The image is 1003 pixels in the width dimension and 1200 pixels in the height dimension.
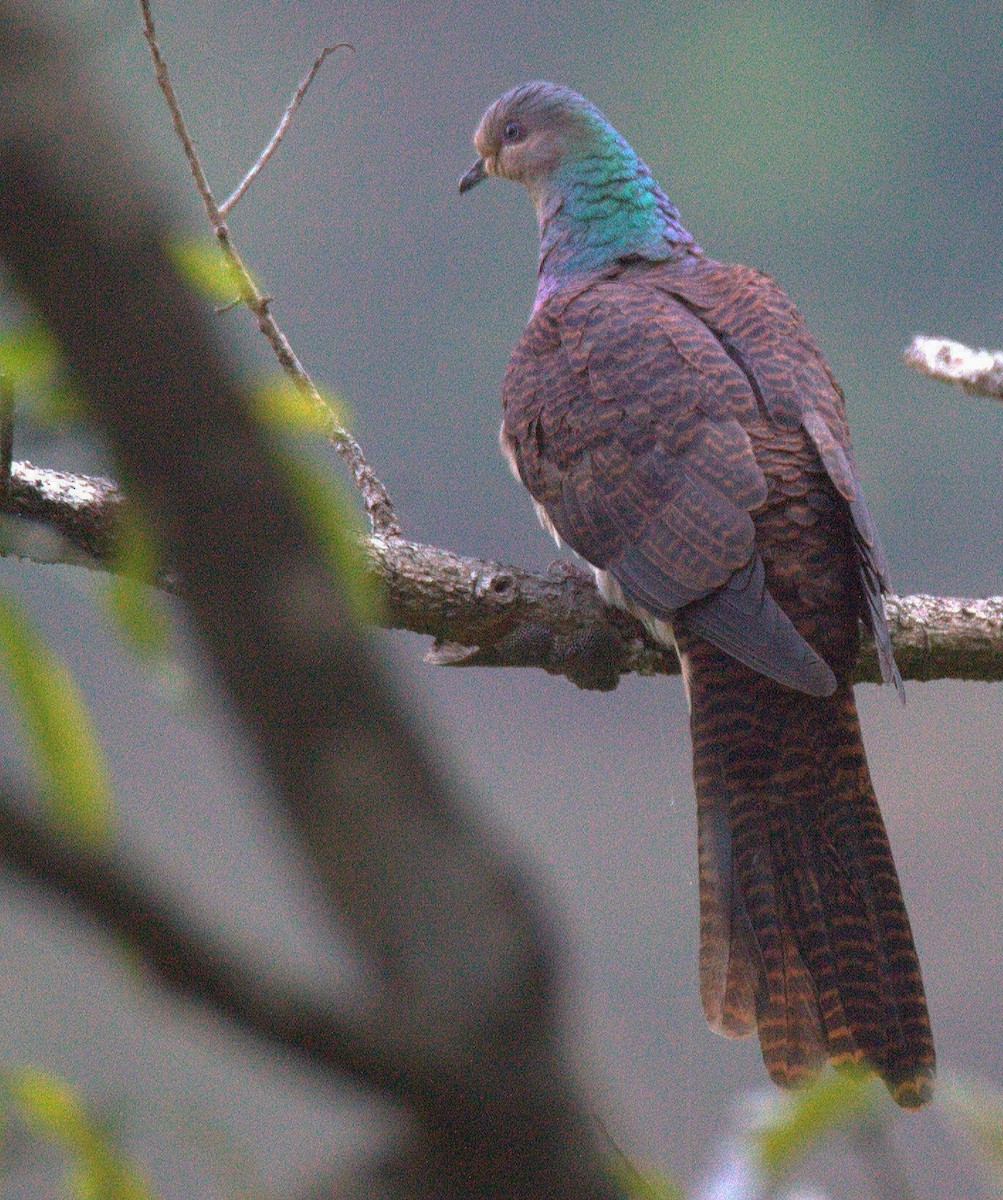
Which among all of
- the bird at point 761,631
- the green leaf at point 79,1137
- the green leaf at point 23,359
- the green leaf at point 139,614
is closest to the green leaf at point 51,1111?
the green leaf at point 79,1137

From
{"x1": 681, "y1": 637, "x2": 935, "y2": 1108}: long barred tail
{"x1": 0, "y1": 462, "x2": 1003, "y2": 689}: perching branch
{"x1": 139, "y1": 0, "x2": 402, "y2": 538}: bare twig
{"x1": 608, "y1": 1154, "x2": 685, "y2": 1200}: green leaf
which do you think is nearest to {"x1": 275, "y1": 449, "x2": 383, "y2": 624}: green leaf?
{"x1": 608, "y1": 1154, "x2": 685, "y2": 1200}: green leaf

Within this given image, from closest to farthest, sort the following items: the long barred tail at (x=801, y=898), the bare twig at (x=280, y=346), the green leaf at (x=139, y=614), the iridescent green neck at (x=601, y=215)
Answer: the green leaf at (x=139, y=614), the bare twig at (x=280, y=346), the long barred tail at (x=801, y=898), the iridescent green neck at (x=601, y=215)

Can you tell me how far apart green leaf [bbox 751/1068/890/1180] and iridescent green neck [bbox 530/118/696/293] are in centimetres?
250

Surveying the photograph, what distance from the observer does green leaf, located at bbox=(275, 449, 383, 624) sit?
1.54 ft

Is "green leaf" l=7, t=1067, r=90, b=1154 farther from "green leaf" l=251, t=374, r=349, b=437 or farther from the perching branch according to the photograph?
the perching branch

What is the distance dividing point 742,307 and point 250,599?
2.39 m

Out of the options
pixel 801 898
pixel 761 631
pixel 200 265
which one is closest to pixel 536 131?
pixel 761 631

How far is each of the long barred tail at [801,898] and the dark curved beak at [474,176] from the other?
5.95 ft

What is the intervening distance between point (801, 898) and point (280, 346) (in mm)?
1240

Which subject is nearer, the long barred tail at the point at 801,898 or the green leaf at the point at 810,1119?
the green leaf at the point at 810,1119

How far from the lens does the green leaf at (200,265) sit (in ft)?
1.55

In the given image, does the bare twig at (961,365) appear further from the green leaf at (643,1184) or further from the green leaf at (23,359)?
the green leaf at (23,359)

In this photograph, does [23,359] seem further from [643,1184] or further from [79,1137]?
[643,1184]

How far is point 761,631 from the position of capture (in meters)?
2.15
